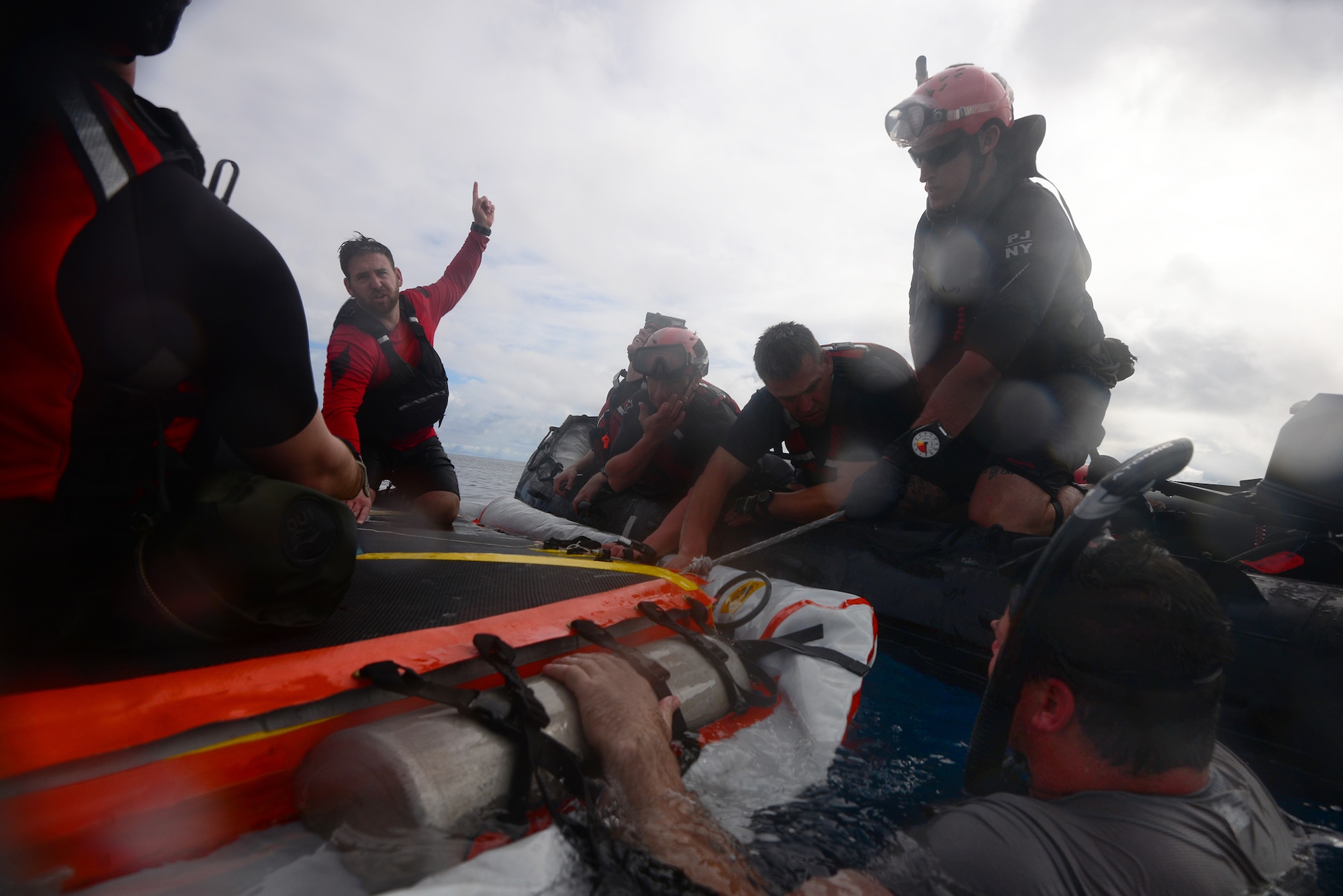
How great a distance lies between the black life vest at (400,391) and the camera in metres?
4.80

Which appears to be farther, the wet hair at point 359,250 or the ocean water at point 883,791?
the wet hair at point 359,250

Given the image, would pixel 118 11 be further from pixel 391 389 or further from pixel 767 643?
pixel 391 389

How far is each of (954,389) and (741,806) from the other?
244 cm

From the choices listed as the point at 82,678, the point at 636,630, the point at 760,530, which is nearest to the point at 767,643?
the point at 636,630

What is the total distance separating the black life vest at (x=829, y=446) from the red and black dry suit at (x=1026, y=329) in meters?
0.57

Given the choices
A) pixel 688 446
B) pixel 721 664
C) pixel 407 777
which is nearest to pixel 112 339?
pixel 407 777

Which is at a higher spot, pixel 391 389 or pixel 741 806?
pixel 391 389

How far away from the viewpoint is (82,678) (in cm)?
122

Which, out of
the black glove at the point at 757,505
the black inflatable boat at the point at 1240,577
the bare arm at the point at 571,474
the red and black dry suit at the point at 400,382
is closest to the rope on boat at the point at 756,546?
the black inflatable boat at the point at 1240,577

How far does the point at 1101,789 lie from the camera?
56.5 inches

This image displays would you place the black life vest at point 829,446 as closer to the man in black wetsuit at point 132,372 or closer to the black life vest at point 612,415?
the black life vest at point 612,415

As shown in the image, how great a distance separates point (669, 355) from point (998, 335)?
2.54 m

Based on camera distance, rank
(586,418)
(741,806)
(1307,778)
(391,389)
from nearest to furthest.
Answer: (741,806) < (1307,778) < (391,389) < (586,418)

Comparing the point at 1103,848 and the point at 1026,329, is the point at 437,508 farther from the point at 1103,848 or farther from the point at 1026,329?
the point at 1103,848
